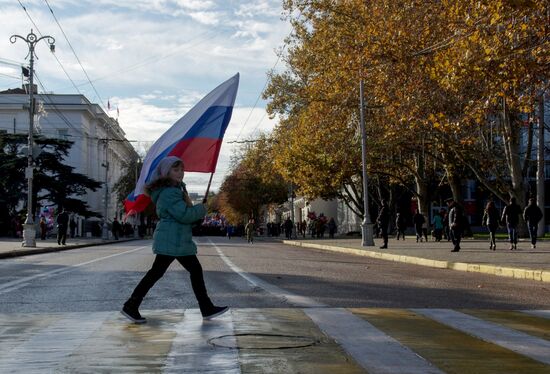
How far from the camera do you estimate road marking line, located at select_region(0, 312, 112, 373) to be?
16.3ft

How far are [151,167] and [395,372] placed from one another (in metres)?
4.07

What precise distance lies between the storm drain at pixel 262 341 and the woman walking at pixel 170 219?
44.0 inches

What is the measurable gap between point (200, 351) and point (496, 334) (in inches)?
111

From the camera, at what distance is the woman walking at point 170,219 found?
21.9ft

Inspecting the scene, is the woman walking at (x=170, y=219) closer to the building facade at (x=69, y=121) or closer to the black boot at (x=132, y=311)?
the black boot at (x=132, y=311)

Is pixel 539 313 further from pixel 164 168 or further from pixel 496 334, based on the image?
pixel 164 168

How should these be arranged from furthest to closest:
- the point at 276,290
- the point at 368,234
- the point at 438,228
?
1. the point at 438,228
2. the point at 368,234
3. the point at 276,290

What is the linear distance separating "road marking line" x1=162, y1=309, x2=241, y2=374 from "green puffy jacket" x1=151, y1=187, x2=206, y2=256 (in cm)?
76

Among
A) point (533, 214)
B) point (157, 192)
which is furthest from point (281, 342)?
point (533, 214)

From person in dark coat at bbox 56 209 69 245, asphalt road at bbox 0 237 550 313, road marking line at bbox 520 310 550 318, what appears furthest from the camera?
person in dark coat at bbox 56 209 69 245

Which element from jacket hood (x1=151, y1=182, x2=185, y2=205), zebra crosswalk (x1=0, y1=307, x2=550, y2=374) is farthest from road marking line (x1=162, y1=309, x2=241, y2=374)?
jacket hood (x1=151, y1=182, x2=185, y2=205)

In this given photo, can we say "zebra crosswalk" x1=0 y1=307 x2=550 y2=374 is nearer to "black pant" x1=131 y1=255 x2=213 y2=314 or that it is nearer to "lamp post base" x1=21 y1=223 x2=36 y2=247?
"black pant" x1=131 y1=255 x2=213 y2=314

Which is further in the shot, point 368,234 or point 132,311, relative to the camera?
point 368,234

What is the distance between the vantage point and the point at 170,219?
6.78 m
